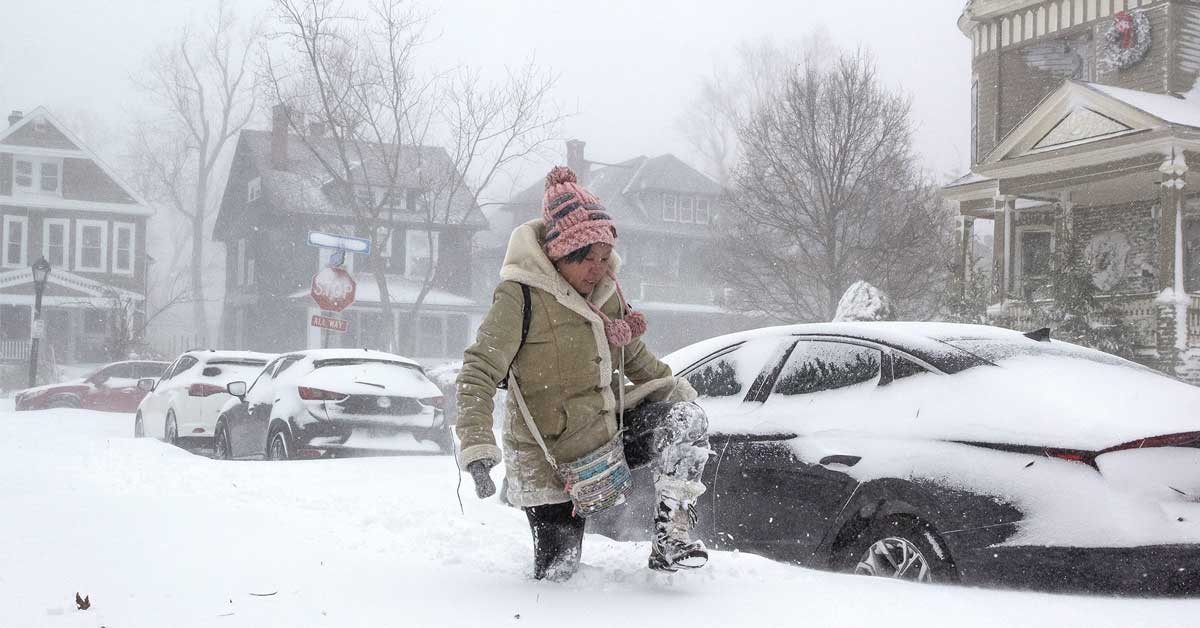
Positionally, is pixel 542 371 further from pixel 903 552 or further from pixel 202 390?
pixel 202 390

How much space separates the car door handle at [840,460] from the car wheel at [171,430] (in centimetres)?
1143

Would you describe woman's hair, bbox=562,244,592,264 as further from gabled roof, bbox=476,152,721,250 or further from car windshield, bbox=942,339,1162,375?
gabled roof, bbox=476,152,721,250

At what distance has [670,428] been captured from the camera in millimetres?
3850

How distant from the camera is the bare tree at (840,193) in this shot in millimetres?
21641

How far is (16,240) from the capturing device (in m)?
40.8

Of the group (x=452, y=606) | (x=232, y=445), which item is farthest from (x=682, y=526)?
(x=232, y=445)

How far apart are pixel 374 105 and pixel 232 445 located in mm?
19914

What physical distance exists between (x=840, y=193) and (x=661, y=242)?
1039 inches

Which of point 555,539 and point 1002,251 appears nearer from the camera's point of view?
point 555,539

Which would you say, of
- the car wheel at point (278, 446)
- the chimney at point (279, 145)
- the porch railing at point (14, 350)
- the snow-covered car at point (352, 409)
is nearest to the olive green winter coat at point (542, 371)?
the snow-covered car at point (352, 409)

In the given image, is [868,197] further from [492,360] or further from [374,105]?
[492,360]

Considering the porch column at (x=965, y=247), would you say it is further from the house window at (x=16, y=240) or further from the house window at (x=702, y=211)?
the house window at (x=16, y=240)

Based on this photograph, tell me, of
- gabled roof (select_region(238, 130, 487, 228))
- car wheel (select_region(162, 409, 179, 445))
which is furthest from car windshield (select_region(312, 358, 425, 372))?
gabled roof (select_region(238, 130, 487, 228))

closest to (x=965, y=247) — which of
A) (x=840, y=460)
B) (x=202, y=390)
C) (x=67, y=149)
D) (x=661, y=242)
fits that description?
(x=202, y=390)
